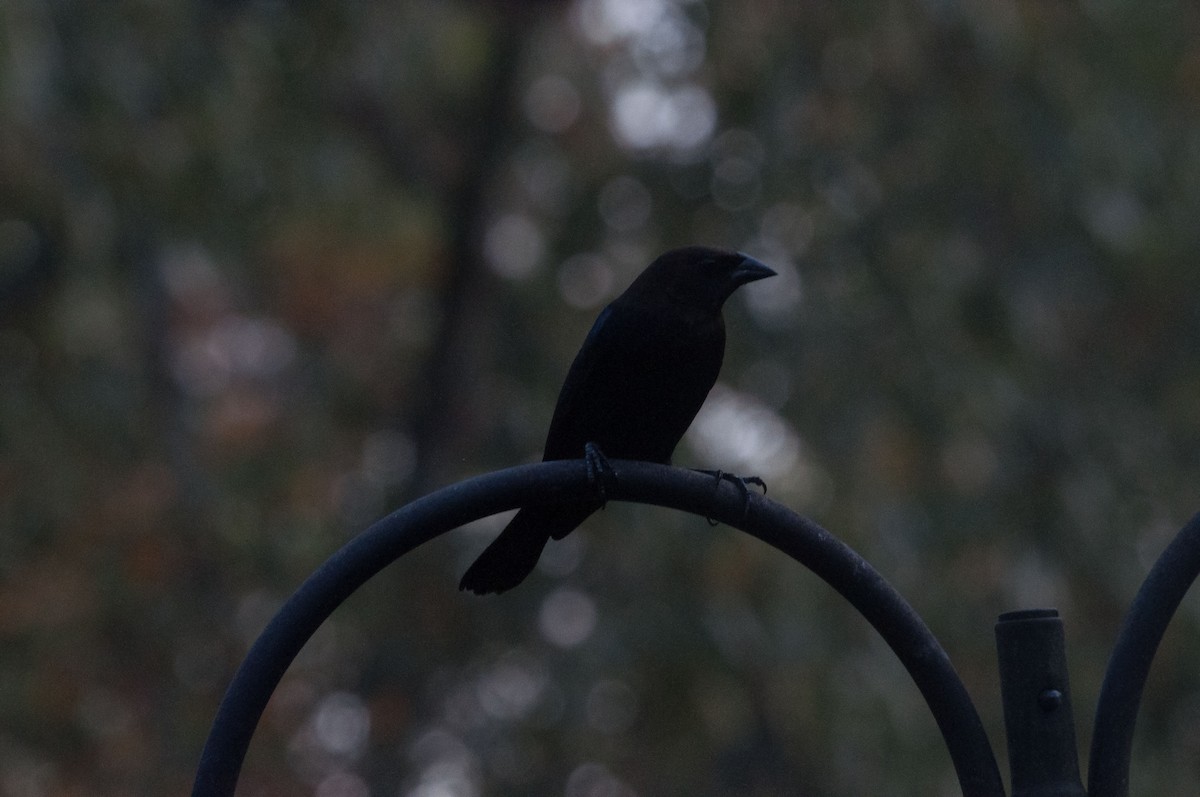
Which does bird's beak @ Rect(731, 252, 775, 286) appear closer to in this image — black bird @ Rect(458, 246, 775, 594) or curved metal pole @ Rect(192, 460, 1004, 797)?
black bird @ Rect(458, 246, 775, 594)

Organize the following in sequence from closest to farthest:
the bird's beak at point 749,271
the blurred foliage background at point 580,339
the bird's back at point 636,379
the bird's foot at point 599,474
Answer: the bird's foot at point 599,474 → the bird's back at point 636,379 → the bird's beak at point 749,271 → the blurred foliage background at point 580,339

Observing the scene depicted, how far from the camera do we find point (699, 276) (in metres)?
3.70

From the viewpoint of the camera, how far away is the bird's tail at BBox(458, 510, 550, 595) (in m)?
2.97

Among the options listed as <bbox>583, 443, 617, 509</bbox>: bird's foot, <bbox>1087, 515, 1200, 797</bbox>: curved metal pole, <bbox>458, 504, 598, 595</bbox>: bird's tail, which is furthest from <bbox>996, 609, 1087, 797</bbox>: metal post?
<bbox>458, 504, 598, 595</bbox>: bird's tail

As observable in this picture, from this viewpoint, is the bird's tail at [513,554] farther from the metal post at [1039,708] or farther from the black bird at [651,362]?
the metal post at [1039,708]

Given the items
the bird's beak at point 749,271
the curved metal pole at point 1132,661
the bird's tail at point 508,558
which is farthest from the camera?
the bird's beak at point 749,271

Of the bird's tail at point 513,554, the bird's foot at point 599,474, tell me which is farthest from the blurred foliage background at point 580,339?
the bird's foot at point 599,474

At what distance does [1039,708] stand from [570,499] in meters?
0.80

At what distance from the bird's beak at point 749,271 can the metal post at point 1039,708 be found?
1587mm

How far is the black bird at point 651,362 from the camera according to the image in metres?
3.57

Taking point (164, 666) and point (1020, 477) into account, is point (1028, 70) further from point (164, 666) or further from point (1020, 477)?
point (164, 666)

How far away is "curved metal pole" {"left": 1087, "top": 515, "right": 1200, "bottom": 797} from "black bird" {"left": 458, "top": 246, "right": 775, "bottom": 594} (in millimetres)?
1498

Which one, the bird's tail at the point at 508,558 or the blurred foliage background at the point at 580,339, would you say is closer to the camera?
the bird's tail at the point at 508,558

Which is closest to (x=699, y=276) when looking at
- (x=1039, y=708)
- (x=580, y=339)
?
(x=1039, y=708)
